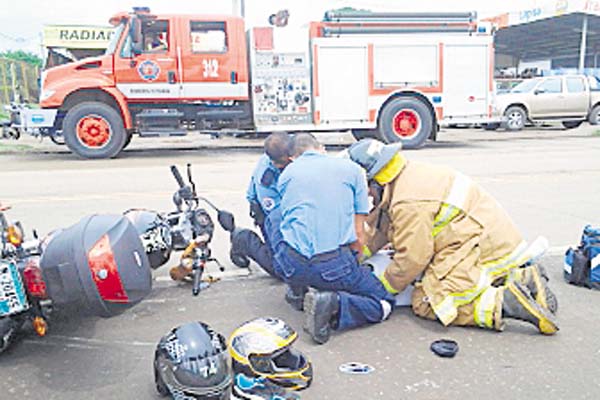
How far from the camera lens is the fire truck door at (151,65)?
11.7 metres

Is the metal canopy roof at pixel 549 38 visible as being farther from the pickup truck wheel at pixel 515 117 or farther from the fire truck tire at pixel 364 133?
the fire truck tire at pixel 364 133

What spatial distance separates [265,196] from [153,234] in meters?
0.88

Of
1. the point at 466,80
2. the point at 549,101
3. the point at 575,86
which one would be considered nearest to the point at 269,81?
the point at 466,80

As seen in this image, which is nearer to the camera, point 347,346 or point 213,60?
point 347,346

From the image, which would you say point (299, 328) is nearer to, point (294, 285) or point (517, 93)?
point (294, 285)

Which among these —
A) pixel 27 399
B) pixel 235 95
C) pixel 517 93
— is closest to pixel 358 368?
pixel 27 399

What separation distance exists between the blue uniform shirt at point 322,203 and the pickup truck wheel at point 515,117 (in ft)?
53.3

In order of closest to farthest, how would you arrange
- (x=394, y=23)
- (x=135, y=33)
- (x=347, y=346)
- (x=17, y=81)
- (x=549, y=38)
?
1. (x=347, y=346)
2. (x=135, y=33)
3. (x=394, y=23)
4. (x=17, y=81)
5. (x=549, y=38)

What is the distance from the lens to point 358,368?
3043 mm

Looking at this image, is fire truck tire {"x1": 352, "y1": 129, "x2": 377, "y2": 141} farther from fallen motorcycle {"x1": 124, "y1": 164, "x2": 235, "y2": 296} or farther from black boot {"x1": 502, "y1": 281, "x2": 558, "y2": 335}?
black boot {"x1": 502, "y1": 281, "x2": 558, "y2": 335}

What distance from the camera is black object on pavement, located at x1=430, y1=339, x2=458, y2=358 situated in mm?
3148

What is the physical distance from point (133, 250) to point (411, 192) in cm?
163

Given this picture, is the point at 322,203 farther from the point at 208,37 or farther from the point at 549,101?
the point at 549,101

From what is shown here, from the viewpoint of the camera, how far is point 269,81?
12.6 meters
